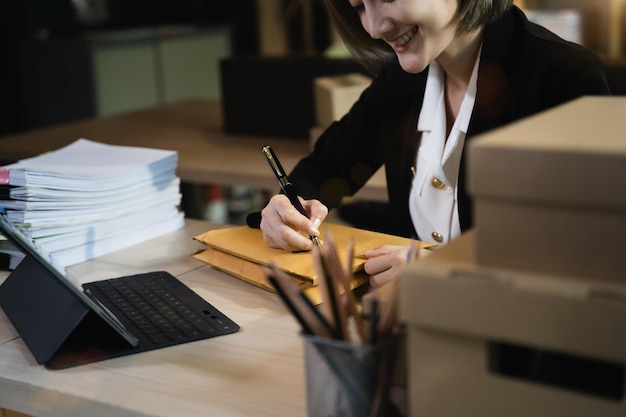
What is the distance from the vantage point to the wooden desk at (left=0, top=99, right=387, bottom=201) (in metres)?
2.39

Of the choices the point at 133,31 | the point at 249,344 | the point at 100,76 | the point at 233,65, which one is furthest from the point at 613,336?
the point at 133,31

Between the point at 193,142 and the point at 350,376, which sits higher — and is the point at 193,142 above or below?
below

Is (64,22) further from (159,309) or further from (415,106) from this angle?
(159,309)

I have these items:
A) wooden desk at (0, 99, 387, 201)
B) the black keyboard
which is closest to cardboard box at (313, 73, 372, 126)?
wooden desk at (0, 99, 387, 201)

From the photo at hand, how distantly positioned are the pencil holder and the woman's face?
0.73 metres

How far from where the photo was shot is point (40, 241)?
1.48 metres

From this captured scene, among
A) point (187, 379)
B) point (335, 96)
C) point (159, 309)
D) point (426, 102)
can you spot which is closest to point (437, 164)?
point (426, 102)

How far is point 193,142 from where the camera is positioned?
112 inches

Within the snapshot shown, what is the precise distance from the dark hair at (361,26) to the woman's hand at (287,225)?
0.41 metres

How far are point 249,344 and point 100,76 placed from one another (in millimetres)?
4268

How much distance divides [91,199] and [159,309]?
36cm

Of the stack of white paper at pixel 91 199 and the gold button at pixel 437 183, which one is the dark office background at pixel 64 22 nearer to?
the stack of white paper at pixel 91 199

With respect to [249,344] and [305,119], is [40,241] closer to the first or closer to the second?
[249,344]

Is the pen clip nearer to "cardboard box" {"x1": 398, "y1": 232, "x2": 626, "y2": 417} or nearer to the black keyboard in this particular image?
the black keyboard
